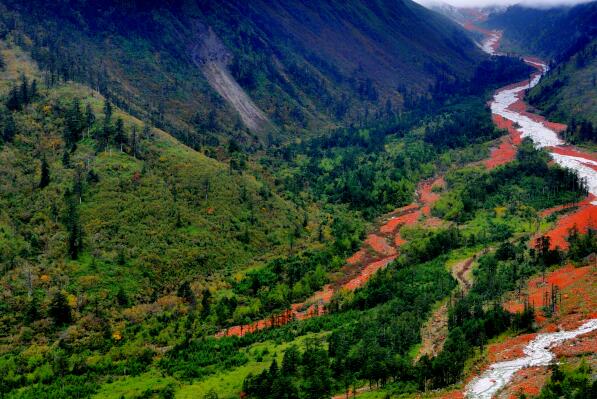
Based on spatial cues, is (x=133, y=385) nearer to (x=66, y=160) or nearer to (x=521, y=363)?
(x=521, y=363)

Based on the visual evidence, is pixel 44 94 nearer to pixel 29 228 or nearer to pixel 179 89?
pixel 29 228

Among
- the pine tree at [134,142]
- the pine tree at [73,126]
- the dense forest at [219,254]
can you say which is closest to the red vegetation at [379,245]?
the dense forest at [219,254]

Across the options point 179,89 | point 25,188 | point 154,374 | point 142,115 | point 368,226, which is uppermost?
point 179,89

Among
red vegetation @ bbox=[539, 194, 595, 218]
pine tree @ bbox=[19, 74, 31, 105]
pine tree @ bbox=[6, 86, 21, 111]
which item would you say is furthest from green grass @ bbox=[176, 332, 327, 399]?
pine tree @ bbox=[19, 74, 31, 105]

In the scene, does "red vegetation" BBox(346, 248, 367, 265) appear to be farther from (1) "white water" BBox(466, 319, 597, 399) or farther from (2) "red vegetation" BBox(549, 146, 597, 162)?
(2) "red vegetation" BBox(549, 146, 597, 162)

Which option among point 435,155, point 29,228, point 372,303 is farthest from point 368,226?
point 29,228

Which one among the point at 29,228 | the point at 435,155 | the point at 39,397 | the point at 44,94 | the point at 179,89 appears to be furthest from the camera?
the point at 179,89

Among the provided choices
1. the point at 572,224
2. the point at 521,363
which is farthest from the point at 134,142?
the point at 521,363

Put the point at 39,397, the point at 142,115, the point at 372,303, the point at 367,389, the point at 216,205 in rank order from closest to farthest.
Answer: the point at 367,389 → the point at 39,397 → the point at 372,303 → the point at 216,205 → the point at 142,115
